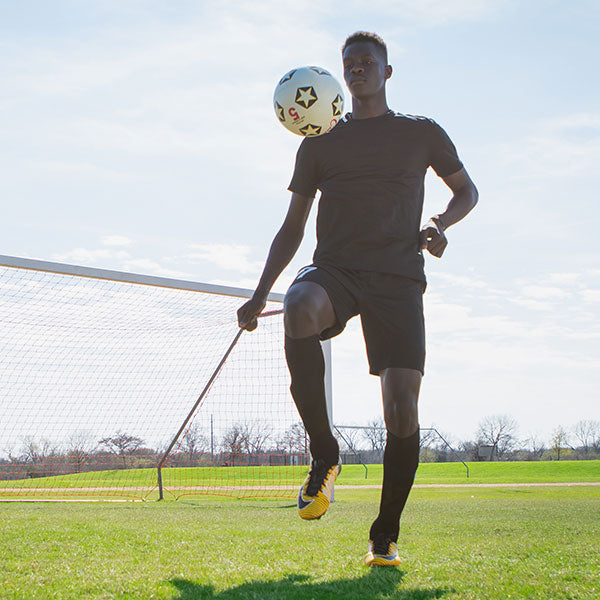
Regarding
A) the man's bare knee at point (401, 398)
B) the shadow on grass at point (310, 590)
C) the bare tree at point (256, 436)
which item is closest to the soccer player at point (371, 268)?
the man's bare knee at point (401, 398)

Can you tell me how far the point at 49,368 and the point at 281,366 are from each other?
4874 millimetres

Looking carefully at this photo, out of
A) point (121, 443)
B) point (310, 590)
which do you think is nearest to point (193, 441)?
point (121, 443)

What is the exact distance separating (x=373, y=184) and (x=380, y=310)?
2.28 feet

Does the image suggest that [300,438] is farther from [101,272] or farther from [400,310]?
[400,310]

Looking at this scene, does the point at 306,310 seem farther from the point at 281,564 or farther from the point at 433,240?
the point at 281,564

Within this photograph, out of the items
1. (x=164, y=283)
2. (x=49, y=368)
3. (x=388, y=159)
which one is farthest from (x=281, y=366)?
(x=388, y=159)

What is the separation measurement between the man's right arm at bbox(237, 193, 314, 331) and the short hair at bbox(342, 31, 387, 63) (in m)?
0.91

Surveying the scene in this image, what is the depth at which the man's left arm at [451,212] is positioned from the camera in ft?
11.5

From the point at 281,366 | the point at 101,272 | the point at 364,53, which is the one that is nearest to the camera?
the point at 364,53

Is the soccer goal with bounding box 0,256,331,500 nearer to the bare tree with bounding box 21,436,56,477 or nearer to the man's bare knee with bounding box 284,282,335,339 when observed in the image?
the bare tree with bounding box 21,436,56,477

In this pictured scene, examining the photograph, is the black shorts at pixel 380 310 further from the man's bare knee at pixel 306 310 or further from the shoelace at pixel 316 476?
the shoelace at pixel 316 476

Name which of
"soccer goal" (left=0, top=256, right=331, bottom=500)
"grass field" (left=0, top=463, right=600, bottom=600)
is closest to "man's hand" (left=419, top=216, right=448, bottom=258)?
"grass field" (left=0, top=463, right=600, bottom=600)

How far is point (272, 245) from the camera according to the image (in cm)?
390

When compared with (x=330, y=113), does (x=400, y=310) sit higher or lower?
lower
